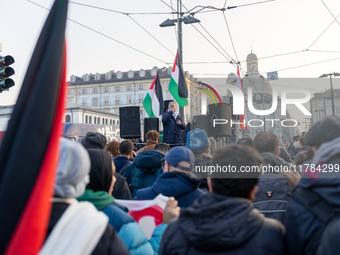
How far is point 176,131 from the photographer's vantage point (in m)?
8.95

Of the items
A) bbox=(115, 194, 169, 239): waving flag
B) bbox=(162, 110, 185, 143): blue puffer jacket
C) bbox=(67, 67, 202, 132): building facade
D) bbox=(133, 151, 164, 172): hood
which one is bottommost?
bbox=(115, 194, 169, 239): waving flag

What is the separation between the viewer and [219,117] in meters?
7.52

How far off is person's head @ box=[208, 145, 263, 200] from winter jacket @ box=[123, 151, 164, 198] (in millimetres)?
2770

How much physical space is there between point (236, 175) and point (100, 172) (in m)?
0.91

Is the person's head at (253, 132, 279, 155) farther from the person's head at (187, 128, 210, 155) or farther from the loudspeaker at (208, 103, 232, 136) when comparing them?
the loudspeaker at (208, 103, 232, 136)

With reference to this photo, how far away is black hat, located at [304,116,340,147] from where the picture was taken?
7.34 feet

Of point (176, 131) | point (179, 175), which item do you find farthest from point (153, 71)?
point (179, 175)

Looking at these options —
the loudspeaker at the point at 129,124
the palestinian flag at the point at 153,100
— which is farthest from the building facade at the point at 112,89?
the loudspeaker at the point at 129,124

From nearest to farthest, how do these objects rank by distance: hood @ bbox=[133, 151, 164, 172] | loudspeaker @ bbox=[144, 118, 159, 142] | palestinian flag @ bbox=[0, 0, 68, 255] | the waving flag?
palestinian flag @ bbox=[0, 0, 68, 255] → the waving flag → hood @ bbox=[133, 151, 164, 172] → loudspeaker @ bbox=[144, 118, 159, 142]

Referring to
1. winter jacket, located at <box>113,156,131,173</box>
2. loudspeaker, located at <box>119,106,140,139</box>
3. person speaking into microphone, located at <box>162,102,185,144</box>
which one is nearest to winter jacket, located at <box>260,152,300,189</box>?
winter jacket, located at <box>113,156,131,173</box>

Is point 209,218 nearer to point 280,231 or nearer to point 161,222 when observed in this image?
point 280,231

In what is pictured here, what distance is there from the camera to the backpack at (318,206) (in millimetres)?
1683

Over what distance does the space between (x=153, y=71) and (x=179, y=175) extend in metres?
78.7

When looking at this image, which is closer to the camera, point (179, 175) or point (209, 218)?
point (209, 218)
